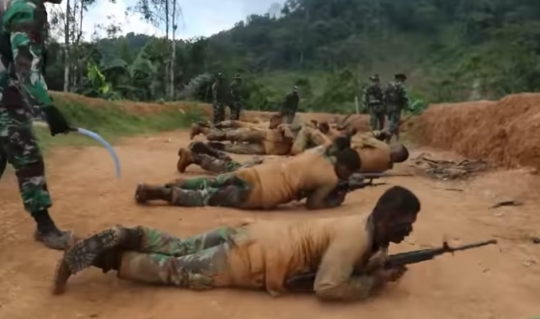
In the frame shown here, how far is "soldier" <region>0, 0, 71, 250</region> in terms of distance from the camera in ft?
13.8

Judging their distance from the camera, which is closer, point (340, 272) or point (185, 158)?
point (340, 272)

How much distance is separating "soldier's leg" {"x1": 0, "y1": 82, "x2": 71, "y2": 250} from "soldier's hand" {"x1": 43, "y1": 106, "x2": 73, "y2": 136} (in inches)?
9.7

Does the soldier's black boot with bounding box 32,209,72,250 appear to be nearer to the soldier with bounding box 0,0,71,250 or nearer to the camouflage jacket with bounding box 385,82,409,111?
the soldier with bounding box 0,0,71,250

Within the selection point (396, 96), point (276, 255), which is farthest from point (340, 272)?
point (396, 96)

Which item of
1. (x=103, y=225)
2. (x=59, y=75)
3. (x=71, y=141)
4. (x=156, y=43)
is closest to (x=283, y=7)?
(x=156, y=43)

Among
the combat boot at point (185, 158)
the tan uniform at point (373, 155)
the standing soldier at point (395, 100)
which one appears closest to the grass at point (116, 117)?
the combat boot at point (185, 158)

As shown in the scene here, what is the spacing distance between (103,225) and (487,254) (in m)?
2.90

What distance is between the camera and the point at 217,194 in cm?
615

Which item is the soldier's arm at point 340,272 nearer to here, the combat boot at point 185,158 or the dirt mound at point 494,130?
the combat boot at point 185,158

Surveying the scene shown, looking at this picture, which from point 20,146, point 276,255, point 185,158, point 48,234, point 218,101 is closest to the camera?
point 276,255

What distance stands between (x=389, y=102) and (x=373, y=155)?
7.40 metres

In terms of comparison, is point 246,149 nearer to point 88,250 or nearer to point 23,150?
point 23,150

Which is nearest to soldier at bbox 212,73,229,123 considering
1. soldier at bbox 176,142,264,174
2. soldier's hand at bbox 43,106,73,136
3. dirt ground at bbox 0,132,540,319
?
soldier at bbox 176,142,264,174

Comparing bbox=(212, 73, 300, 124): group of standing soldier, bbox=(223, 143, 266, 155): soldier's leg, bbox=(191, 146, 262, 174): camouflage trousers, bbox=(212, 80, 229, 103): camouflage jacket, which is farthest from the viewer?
bbox=(212, 80, 229, 103): camouflage jacket
